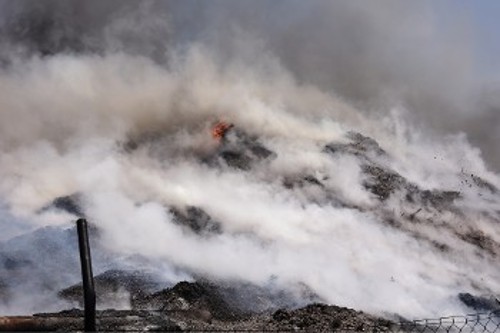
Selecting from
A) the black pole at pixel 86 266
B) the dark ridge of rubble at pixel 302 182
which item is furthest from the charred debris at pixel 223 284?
the black pole at pixel 86 266

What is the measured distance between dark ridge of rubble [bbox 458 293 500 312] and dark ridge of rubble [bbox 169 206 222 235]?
43.2 feet

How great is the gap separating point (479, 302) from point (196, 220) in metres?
16.0

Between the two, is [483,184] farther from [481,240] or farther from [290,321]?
[290,321]

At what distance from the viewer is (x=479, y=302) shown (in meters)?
26.1

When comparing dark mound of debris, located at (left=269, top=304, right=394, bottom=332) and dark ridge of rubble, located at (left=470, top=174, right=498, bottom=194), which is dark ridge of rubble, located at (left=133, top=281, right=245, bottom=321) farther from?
dark ridge of rubble, located at (left=470, top=174, right=498, bottom=194)

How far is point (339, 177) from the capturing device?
42438 mm

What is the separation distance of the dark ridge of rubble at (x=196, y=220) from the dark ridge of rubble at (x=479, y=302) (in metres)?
13.2

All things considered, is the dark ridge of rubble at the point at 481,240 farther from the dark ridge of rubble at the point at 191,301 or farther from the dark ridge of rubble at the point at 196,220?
the dark ridge of rubble at the point at 191,301

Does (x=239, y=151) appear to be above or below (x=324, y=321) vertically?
Answer: above

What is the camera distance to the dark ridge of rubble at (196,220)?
33281 mm

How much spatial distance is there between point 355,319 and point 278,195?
21.1m

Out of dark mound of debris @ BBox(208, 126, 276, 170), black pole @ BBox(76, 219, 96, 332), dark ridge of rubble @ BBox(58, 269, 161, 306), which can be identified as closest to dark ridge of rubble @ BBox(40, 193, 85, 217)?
dark mound of debris @ BBox(208, 126, 276, 170)

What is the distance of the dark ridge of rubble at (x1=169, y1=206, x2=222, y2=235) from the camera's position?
33281mm

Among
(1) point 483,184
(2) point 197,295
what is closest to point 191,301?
(2) point 197,295
